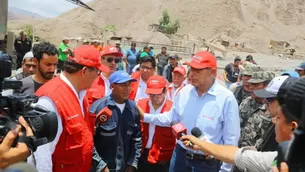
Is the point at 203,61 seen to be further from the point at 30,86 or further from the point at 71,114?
the point at 30,86

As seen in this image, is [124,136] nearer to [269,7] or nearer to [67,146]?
[67,146]

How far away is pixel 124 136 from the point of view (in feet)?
12.4

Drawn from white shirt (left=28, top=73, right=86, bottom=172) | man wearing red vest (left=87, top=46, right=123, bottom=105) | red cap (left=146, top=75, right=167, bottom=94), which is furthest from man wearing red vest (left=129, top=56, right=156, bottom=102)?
white shirt (left=28, top=73, right=86, bottom=172)

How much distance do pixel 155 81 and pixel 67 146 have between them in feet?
6.45

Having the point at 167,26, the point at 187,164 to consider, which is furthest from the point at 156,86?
the point at 167,26

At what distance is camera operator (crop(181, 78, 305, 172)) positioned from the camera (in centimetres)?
177

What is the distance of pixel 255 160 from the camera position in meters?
2.56

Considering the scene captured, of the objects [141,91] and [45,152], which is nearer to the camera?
[45,152]

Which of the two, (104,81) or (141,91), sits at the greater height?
(104,81)

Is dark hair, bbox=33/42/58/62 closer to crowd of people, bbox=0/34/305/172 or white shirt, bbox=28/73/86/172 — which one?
crowd of people, bbox=0/34/305/172

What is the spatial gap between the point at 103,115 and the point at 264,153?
161cm

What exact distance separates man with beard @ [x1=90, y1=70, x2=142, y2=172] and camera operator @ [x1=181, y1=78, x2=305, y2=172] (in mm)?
779

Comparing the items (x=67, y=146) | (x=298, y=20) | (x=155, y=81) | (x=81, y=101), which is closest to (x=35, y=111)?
(x=67, y=146)

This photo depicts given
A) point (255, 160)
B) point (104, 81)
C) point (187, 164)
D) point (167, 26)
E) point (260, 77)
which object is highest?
point (167, 26)
